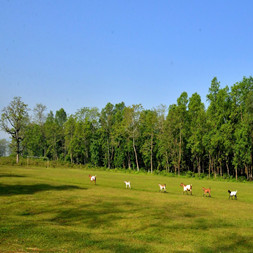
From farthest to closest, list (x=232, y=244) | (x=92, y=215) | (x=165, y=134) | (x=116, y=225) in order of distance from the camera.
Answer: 1. (x=165, y=134)
2. (x=92, y=215)
3. (x=116, y=225)
4. (x=232, y=244)

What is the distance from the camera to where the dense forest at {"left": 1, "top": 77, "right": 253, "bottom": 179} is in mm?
69250

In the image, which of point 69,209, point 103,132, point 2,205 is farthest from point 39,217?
point 103,132

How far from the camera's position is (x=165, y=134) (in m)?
84.1

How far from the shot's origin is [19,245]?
10.8 metres

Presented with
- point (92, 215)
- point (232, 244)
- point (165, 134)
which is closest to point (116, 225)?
point (92, 215)

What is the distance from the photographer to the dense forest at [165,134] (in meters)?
69.2

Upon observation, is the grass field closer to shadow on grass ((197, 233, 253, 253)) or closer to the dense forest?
shadow on grass ((197, 233, 253, 253))

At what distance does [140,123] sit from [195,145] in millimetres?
28430

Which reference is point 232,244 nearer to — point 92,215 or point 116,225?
point 116,225

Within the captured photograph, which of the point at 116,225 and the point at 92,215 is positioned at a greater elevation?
the point at 92,215

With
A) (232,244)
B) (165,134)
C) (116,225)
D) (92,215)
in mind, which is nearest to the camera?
(232,244)

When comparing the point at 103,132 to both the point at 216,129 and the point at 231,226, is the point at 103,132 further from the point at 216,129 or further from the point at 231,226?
the point at 231,226

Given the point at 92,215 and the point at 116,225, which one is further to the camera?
the point at 92,215

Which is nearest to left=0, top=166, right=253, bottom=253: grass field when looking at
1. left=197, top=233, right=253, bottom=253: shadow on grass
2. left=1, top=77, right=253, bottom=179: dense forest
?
left=197, top=233, right=253, bottom=253: shadow on grass
